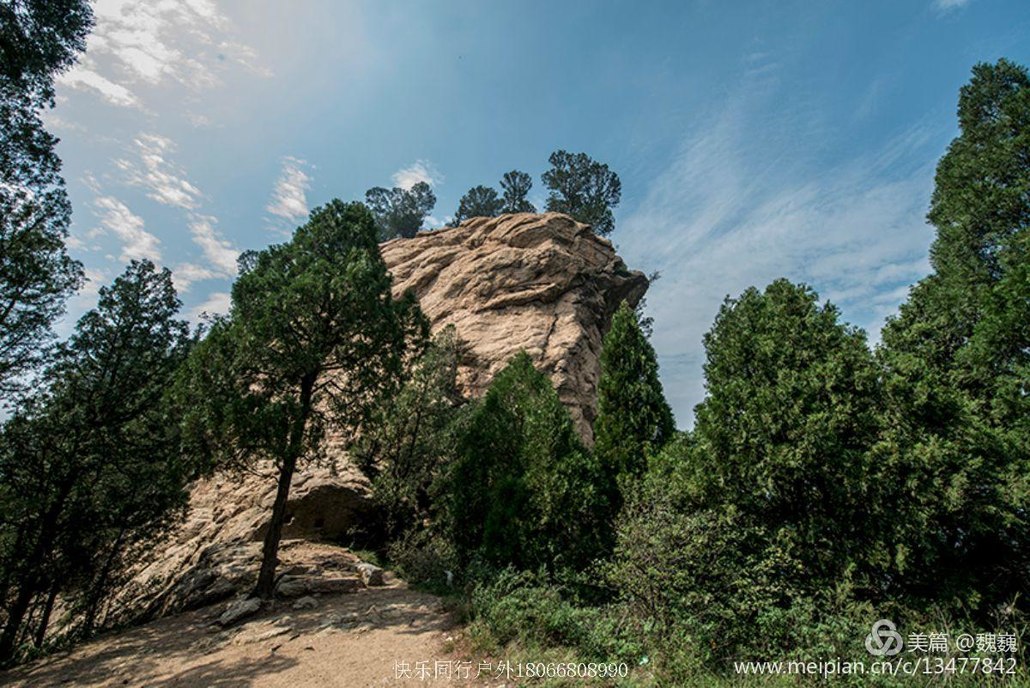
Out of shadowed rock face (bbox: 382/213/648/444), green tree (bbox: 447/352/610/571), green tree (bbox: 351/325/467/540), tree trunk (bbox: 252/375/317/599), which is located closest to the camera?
green tree (bbox: 447/352/610/571)

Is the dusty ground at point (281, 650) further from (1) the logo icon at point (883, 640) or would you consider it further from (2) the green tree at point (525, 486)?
(1) the logo icon at point (883, 640)

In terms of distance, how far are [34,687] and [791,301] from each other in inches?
605

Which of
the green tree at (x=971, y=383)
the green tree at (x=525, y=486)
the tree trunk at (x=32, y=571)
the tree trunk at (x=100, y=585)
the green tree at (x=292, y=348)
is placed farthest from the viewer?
the tree trunk at (x=100, y=585)

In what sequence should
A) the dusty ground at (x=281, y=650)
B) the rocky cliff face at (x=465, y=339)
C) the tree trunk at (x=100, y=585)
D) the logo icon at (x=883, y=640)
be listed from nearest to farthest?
the logo icon at (x=883, y=640) → the dusty ground at (x=281, y=650) → the tree trunk at (x=100, y=585) → the rocky cliff face at (x=465, y=339)

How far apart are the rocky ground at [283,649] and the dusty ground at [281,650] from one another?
0.02 metres

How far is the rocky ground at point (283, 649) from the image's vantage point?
6.21 meters

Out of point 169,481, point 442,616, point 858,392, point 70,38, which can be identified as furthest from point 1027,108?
point 169,481

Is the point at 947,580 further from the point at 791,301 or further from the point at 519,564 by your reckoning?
the point at 519,564

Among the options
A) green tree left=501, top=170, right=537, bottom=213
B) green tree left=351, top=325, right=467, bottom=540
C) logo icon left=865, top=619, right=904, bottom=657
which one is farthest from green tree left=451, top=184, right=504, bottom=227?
logo icon left=865, top=619, right=904, bottom=657

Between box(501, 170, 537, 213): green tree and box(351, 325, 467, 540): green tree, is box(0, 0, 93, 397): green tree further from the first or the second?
box(501, 170, 537, 213): green tree

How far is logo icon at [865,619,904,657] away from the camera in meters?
4.86

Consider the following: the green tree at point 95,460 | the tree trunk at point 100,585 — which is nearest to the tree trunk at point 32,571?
the green tree at point 95,460

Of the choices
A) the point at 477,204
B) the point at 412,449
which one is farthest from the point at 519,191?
the point at 412,449

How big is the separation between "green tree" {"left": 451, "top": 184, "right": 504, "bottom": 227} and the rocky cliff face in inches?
354
